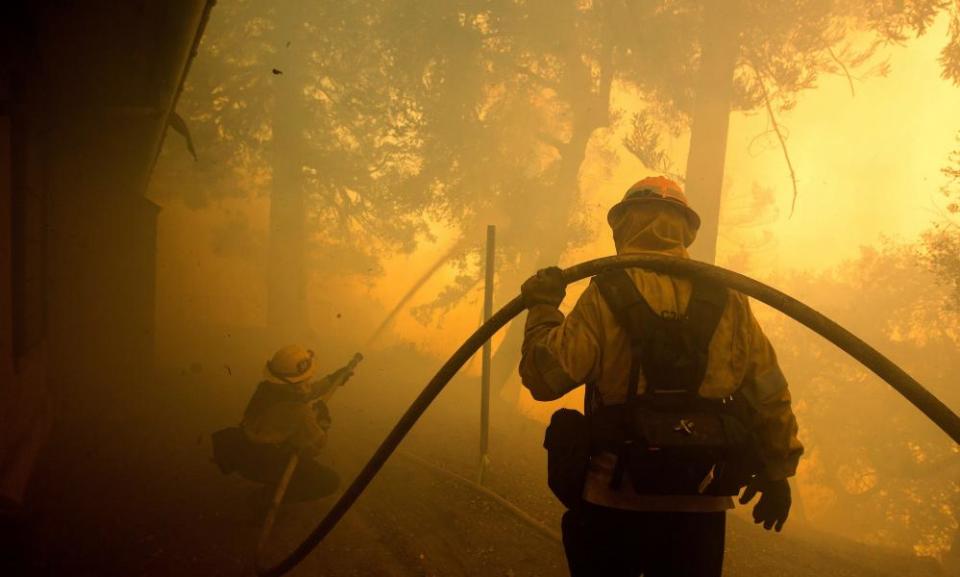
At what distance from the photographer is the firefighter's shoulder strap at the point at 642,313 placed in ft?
7.28

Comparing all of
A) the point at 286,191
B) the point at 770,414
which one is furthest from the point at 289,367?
the point at 286,191

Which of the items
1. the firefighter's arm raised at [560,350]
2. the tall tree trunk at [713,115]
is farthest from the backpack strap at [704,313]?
the tall tree trunk at [713,115]

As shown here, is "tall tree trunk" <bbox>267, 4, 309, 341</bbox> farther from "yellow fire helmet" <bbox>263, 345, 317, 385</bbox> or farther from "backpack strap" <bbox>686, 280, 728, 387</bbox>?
"backpack strap" <bbox>686, 280, 728, 387</bbox>

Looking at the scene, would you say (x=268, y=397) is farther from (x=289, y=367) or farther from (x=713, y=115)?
(x=713, y=115)

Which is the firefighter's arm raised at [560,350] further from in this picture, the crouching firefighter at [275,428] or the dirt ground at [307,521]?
the dirt ground at [307,521]

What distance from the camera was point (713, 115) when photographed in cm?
973

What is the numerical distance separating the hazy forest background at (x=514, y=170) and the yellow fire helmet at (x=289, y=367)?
4.80 metres

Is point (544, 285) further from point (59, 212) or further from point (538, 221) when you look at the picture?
point (538, 221)

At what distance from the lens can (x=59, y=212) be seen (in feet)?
16.5

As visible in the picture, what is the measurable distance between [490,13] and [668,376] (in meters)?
13.3

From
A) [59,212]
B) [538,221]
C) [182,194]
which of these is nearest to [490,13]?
[538,221]

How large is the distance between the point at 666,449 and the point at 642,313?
0.56m

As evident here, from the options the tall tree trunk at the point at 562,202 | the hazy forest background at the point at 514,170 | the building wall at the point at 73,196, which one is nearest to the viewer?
the building wall at the point at 73,196

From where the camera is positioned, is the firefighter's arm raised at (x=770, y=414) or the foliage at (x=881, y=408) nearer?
the firefighter's arm raised at (x=770, y=414)
